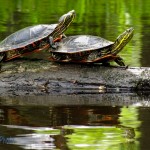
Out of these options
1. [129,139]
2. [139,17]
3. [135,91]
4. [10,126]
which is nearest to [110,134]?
[129,139]

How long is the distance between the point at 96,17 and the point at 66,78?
8.44m

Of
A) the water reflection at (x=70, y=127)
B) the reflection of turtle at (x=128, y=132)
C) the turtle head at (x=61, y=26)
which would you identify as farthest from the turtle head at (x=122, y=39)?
the reflection of turtle at (x=128, y=132)

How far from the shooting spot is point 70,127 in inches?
173

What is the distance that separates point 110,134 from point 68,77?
1.70 meters

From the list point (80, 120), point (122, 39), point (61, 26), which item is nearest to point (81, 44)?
point (61, 26)

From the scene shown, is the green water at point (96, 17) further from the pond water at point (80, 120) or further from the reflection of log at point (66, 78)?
the reflection of log at point (66, 78)

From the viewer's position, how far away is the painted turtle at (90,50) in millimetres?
5730

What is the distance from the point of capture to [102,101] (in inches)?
213

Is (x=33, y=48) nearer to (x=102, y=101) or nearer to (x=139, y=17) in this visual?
(x=102, y=101)

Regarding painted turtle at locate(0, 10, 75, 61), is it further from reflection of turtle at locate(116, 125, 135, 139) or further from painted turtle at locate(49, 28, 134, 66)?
reflection of turtle at locate(116, 125, 135, 139)

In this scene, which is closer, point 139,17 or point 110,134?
point 110,134

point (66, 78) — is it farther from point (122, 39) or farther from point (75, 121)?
point (75, 121)

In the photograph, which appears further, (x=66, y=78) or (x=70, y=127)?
(x=66, y=78)

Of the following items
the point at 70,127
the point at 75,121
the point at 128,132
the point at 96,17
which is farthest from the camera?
the point at 96,17
